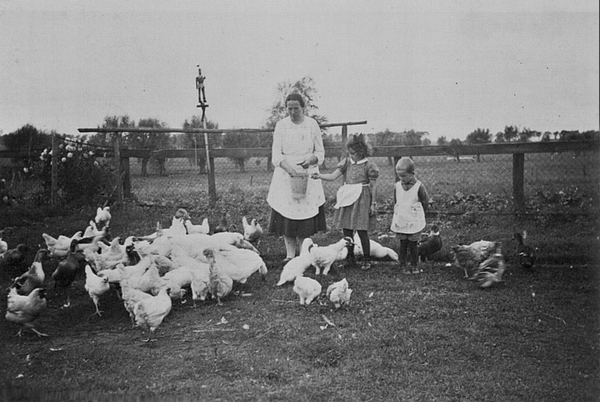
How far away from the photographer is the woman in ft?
15.4

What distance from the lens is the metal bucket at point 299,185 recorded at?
15.2ft

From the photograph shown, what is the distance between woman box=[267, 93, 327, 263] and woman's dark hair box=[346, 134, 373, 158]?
1.05 feet

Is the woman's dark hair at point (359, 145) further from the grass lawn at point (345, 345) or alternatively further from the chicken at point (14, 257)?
the chicken at point (14, 257)

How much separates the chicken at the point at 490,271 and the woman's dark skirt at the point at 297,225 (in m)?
1.64

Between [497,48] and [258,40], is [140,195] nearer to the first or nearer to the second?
[258,40]

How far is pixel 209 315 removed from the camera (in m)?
3.53

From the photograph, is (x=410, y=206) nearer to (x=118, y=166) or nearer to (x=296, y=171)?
(x=296, y=171)

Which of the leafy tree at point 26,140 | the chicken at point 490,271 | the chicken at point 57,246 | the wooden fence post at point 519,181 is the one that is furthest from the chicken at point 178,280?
the wooden fence post at point 519,181

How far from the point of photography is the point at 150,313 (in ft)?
10.6

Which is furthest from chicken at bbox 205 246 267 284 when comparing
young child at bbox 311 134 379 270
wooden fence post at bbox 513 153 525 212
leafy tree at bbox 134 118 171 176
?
wooden fence post at bbox 513 153 525 212

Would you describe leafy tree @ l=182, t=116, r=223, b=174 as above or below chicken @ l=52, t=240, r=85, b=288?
above

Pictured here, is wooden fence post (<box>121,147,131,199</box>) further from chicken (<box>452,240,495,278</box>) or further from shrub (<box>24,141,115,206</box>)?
chicken (<box>452,240,495,278</box>)

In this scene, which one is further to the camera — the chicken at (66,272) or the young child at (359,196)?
the young child at (359,196)

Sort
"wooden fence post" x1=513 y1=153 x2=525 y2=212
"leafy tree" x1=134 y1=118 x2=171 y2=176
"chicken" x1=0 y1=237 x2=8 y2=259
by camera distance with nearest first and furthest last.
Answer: "chicken" x1=0 y1=237 x2=8 y2=259 < "wooden fence post" x1=513 y1=153 x2=525 y2=212 < "leafy tree" x1=134 y1=118 x2=171 y2=176
